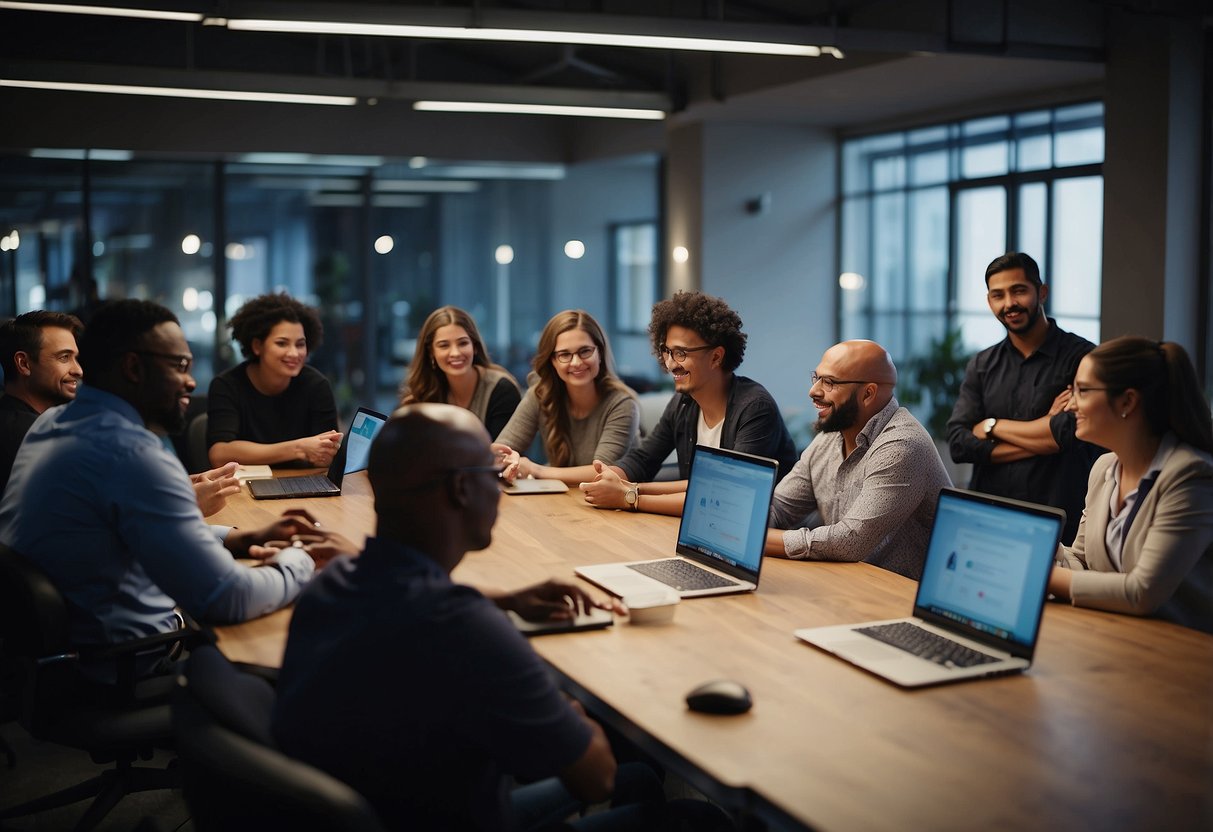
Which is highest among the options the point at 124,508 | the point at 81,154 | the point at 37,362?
the point at 81,154

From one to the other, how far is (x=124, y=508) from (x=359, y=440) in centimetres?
211

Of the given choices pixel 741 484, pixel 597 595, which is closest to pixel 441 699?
pixel 597 595

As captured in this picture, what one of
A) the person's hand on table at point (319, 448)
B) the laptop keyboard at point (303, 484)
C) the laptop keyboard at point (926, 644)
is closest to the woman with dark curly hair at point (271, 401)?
the person's hand on table at point (319, 448)

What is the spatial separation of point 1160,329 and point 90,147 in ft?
25.3

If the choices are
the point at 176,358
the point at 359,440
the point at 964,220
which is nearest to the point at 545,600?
the point at 176,358

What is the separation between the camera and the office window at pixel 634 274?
36.5 feet

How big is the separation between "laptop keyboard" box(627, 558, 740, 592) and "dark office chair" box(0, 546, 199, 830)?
111 cm

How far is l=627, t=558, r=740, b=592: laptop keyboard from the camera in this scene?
9.39 ft

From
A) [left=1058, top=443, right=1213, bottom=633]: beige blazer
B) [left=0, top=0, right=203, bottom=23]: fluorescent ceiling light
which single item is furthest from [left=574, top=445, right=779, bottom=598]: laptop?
[left=0, top=0, right=203, bottom=23]: fluorescent ceiling light

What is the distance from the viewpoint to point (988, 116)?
8.09 meters

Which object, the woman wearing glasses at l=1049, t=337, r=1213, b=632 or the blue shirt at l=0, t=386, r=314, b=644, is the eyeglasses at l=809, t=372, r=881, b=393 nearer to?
the woman wearing glasses at l=1049, t=337, r=1213, b=632

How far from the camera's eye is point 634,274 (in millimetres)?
11250

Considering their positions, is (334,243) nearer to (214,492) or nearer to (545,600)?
(214,492)

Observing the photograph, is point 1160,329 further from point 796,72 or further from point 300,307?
point 300,307
